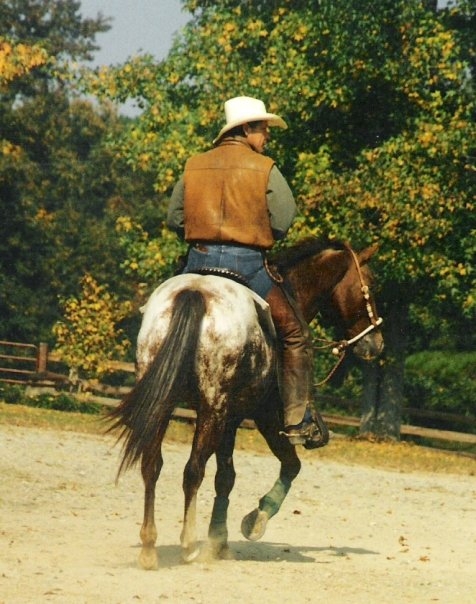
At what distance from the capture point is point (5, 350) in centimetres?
4116

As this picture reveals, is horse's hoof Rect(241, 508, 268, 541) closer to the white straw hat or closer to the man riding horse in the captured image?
the man riding horse

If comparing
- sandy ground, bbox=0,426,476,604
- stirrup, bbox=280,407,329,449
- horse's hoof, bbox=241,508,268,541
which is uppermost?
stirrup, bbox=280,407,329,449

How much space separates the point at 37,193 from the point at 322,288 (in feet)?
125

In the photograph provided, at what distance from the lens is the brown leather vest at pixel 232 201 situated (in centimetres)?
941

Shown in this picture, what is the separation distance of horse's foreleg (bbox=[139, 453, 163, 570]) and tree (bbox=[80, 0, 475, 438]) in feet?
55.2

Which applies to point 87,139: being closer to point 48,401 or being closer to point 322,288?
point 48,401

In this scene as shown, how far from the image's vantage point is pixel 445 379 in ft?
107

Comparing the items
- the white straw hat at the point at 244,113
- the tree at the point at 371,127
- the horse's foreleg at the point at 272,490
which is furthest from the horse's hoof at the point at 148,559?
the tree at the point at 371,127

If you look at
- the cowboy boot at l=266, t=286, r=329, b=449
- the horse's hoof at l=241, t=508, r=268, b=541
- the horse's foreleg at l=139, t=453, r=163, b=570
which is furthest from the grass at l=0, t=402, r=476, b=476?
the horse's foreleg at l=139, t=453, r=163, b=570

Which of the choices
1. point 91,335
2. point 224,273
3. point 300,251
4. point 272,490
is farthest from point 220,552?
point 91,335

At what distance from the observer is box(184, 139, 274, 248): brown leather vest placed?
941cm

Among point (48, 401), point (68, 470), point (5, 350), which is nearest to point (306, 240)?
point (68, 470)

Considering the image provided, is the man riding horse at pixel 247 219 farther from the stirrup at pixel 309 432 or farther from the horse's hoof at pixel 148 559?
the horse's hoof at pixel 148 559

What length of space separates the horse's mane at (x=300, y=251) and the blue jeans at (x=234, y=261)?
0.50m
